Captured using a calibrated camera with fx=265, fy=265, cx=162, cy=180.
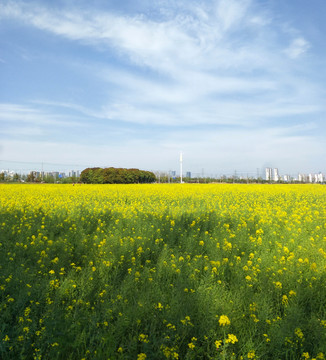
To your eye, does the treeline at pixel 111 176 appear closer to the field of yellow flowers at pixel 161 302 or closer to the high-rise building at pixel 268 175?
the high-rise building at pixel 268 175

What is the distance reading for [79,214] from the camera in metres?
8.83

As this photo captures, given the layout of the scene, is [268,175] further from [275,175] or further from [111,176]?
[111,176]

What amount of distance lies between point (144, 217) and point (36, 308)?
550 centimetres

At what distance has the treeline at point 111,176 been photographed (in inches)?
2712

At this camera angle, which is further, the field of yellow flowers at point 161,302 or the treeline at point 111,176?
the treeline at point 111,176

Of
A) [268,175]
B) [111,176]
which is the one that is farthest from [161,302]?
[268,175]

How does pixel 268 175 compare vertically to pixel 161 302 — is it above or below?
above

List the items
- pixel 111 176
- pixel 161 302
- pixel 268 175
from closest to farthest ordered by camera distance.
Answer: pixel 161 302 → pixel 111 176 → pixel 268 175

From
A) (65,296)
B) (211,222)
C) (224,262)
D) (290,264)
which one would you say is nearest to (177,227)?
(211,222)

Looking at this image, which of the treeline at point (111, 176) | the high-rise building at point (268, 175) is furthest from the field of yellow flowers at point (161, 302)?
the high-rise building at point (268, 175)

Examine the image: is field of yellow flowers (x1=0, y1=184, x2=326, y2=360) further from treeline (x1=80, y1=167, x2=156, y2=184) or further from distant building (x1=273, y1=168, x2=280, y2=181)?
distant building (x1=273, y1=168, x2=280, y2=181)

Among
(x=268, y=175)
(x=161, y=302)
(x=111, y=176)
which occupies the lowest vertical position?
(x=161, y=302)

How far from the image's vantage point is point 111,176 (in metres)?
69.1

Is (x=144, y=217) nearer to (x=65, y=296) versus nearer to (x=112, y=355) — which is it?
(x=65, y=296)
